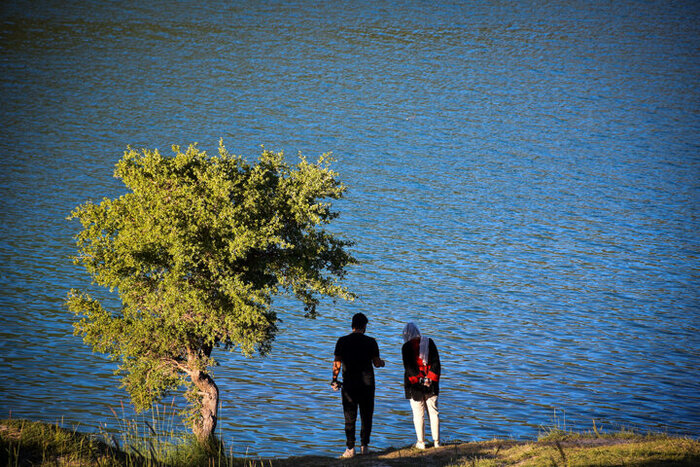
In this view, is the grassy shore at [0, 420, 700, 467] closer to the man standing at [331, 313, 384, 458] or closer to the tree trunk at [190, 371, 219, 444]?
the man standing at [331, 313, 384, 458]

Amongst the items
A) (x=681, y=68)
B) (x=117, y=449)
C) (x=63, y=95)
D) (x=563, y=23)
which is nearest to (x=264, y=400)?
(x=117, y=449)

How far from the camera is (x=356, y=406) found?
1255 centimetres

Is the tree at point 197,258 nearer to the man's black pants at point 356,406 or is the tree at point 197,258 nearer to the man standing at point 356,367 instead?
the man standing at point 356,367

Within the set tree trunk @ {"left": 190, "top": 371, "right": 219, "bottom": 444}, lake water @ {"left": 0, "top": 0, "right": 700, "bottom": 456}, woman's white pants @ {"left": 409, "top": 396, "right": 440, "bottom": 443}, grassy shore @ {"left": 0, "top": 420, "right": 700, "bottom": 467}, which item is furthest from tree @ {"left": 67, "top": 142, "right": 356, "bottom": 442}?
lake water @ {"left": 0, "top": 0, "right": 700, "bottom": 456}

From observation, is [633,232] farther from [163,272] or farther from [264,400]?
[163,272]

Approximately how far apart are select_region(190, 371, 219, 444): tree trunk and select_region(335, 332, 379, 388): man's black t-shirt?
323cm

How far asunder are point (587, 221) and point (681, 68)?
44.4 metres

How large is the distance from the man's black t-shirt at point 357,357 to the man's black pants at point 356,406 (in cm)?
12

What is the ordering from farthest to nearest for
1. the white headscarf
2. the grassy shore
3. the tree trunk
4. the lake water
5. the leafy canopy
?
1. the lake water
2. the tree trunk
3. the leafy canopy
4. the white headscarf
5. the grassy shore

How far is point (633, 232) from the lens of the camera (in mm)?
56938

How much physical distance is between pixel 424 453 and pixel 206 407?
14.3ft

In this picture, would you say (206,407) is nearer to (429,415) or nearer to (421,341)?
(429,415)

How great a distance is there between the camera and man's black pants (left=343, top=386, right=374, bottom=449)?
12438 millimetres

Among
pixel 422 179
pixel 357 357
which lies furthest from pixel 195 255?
pixel 422 179
